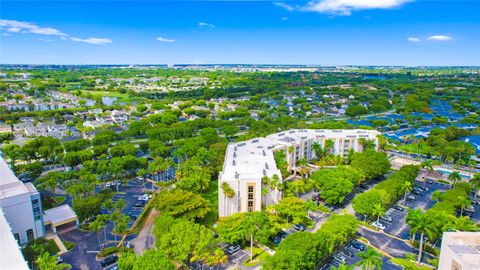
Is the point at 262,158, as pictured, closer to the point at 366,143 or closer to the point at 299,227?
the point at 299,227

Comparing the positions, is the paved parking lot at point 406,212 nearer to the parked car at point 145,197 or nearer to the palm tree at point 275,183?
the palm tree at point 275,183

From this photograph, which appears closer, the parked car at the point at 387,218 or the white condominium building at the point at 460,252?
the white condominium building at the point at 460,252

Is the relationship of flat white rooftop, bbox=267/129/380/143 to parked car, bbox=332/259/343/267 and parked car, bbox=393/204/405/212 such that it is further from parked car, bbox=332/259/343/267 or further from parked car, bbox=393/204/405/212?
parked car, bbox=332/259/343/267

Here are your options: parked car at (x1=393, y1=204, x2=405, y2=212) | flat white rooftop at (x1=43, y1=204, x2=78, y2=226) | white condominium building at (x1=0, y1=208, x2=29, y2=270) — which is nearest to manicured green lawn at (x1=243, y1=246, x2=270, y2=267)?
white condominium building at (x1=0, y1=208, x2=29, y2=270)

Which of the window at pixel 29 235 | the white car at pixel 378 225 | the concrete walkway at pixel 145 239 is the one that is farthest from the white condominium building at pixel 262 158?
the window at pixel 29 235

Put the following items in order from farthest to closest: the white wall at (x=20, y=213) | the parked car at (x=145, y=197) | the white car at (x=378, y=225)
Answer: the parked car at (x=145, y=197) < the white car at (x=378, y=225) < the white wall at (x=20, y=213)

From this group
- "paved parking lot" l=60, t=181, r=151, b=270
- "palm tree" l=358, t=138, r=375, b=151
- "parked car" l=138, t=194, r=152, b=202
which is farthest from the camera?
"palm tree" l=358, t=138, r=375, b=151
